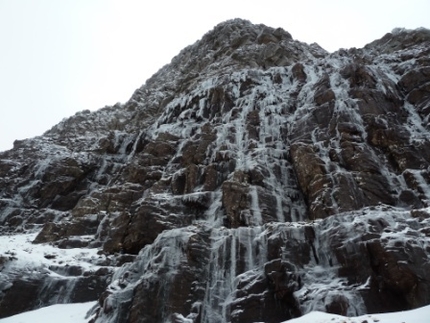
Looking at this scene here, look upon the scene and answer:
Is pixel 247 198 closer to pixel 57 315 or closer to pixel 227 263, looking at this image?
pixel 227 263

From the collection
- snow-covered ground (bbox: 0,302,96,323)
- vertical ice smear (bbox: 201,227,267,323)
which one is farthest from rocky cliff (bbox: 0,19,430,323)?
snow-covered ground (bbox: 0,302,96,323)

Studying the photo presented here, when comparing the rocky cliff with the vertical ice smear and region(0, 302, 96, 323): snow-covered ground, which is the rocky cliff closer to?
the vertical ice smear

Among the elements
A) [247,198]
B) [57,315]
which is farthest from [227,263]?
[57,315]

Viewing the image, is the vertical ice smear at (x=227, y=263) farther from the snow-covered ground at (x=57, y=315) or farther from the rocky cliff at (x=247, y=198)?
the snow-covered ground at (x=57, y=315)

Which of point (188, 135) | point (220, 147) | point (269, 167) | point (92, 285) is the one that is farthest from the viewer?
point (188, 135)

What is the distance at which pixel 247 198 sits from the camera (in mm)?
30609

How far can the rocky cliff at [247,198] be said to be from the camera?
19.1 meters

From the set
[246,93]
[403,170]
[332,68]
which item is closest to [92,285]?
[403,170]

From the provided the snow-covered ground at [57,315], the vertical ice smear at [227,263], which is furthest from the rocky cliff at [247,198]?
the snow-covered ground at [57,315]

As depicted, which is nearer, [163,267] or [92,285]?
[163,267]

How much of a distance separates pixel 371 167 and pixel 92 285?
20870 mm

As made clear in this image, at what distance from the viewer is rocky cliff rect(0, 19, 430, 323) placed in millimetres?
19094

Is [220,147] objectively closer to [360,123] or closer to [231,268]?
[360,123]

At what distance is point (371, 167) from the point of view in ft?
102
